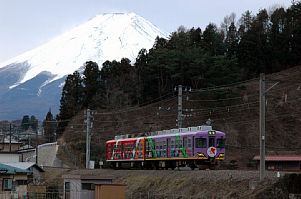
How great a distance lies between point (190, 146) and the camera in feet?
101

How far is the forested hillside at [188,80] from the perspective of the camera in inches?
2357

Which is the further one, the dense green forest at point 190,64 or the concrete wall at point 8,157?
the dense green forest at point 190,64

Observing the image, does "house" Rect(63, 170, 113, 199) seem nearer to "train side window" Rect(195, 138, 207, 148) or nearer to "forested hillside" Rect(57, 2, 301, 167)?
"train side window" Rect(195, 138, 207, 148)

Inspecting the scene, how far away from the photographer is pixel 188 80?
64000 millimetres

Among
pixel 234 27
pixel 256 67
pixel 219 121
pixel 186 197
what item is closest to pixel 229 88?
pixel 219 121

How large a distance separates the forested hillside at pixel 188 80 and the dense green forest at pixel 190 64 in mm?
107

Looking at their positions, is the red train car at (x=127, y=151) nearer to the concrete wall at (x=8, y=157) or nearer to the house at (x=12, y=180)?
the house at (x=12, y=180)

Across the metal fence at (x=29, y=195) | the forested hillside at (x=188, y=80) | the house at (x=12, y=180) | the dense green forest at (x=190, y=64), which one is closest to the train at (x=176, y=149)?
the metal fence at (x=29, y=195)

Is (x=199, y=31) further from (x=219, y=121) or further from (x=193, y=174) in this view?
(x=193, y=174)

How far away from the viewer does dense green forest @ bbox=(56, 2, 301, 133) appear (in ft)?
200

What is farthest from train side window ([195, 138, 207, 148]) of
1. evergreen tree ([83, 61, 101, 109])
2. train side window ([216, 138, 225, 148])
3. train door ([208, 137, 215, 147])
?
evergreen tree ([83, 61, 101, 109])

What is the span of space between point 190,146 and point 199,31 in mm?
47482

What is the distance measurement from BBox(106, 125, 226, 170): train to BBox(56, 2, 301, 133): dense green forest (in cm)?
2204

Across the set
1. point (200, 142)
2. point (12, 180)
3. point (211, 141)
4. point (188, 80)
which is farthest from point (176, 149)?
point (188, 80)
